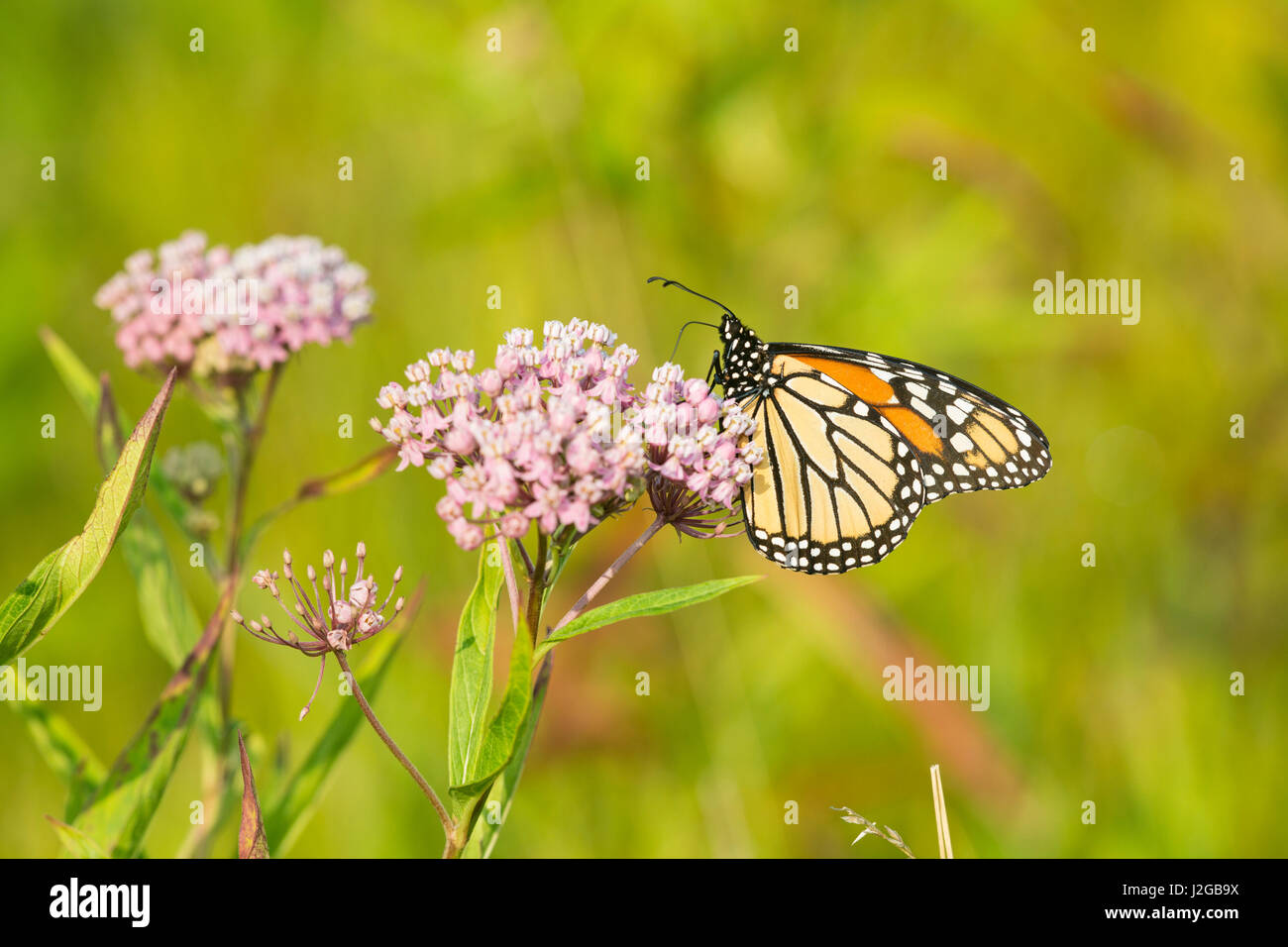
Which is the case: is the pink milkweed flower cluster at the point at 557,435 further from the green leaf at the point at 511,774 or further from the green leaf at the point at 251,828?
the green leaf at the point at 251,828

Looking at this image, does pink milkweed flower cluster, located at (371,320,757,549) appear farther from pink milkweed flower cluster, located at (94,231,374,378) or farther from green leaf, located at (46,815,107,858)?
green leaf, located at (46,815,107,858)

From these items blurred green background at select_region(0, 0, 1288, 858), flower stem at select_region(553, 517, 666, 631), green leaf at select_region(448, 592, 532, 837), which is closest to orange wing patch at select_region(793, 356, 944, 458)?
blurred green background at select_region(0, 0, 1288, 858)

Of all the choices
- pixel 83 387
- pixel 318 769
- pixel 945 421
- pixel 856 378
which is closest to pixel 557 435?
pixel 318 769

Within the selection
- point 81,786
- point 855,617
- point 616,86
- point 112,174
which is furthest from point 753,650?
point 112,174

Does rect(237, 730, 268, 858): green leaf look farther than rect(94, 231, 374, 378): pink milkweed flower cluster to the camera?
No

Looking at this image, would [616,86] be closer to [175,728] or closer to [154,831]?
[175,728]

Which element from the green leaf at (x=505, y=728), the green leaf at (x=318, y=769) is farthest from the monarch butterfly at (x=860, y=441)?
the green leaf at (x=505, y=728)
